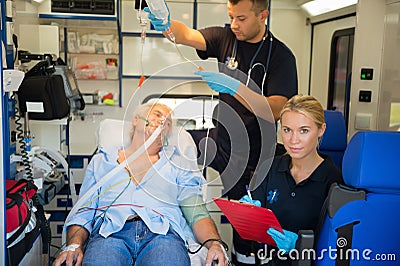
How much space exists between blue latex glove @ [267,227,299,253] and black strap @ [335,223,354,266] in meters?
0.22

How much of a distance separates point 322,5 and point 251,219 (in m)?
3.22

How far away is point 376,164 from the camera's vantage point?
5.75 feet

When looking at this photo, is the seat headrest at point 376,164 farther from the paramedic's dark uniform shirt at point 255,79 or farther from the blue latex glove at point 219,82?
the paramedic's dark uniform shirt at point 255,79

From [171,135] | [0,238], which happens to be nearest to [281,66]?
[171,135]

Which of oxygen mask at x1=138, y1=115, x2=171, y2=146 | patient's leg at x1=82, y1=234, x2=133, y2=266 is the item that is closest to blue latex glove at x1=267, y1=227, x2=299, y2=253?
patient's leg at x1=82, y1=234, x2=133, y2=266

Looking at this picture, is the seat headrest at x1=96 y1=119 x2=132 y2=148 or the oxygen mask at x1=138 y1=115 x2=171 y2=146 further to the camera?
the seat headrest at x1=96 y1=119 x2=132 y2=148

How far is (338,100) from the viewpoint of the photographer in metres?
4.78

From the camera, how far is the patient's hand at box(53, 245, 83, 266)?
2020 millimetres

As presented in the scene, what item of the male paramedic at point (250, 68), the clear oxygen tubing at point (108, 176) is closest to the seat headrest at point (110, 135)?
the clear oxygen tubing at point (108, 176)

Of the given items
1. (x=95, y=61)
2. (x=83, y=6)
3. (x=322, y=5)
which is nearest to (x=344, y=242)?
(x=322, y=5)

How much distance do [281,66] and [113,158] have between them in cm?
118

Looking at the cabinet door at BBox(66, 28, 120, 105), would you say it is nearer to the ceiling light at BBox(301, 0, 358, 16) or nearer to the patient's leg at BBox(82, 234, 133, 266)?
the ceiling light at BBox(301, 0, 358, 16)

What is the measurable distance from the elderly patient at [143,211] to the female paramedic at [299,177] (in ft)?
1.09

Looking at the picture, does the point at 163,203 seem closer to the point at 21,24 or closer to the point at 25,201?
the point at 25,201
